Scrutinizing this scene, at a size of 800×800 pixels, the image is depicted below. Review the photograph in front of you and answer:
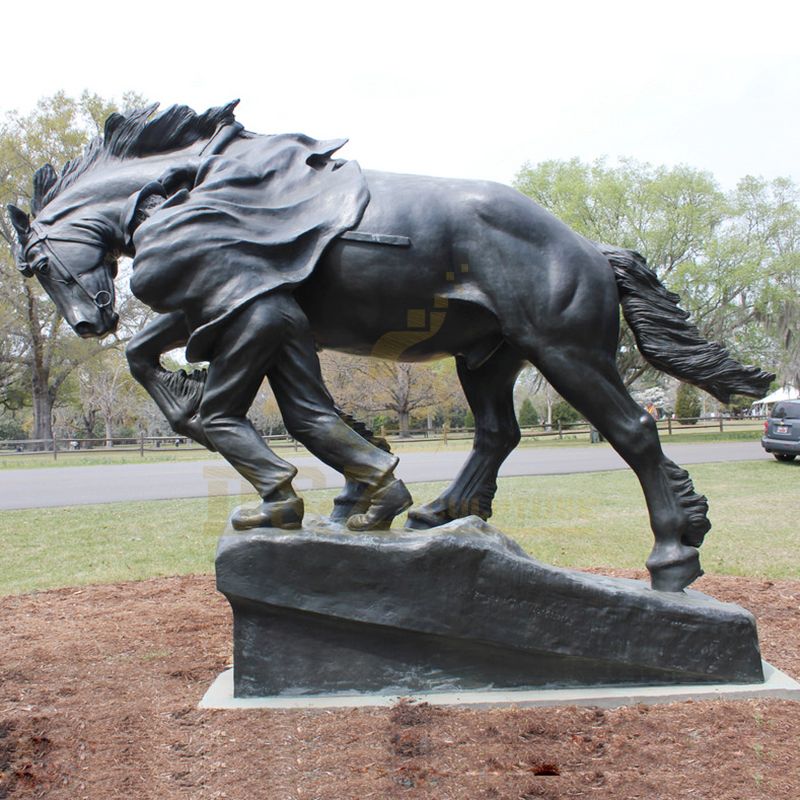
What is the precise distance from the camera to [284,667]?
125 inches

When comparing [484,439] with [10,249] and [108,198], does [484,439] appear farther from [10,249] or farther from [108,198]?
[10,249]

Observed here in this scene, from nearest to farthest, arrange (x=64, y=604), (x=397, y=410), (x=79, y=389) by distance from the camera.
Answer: (x=64, y=604), (x=397, y=410), (x=79, y=389)

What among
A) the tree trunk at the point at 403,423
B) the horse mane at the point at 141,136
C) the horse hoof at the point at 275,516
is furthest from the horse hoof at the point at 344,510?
the tree trunk at the point at 403,423

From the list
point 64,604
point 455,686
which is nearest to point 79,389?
point 64,604

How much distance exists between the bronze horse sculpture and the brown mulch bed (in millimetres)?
774

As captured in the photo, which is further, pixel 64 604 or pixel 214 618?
pixel 64 604

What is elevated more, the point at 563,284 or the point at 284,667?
the point at 563,284

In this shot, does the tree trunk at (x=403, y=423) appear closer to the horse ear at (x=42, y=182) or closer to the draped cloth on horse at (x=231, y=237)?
the horse ear at (x=42, y=182)

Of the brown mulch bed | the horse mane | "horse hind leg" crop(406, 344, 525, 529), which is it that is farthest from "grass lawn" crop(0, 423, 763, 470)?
the brown mulch bed

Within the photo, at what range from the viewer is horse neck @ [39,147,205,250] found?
3.49 metres

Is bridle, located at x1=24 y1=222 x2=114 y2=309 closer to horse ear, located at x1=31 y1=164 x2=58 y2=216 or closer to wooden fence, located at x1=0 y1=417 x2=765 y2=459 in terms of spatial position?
horse ear, located at x1=31 y1=164 x2=58 y2=216

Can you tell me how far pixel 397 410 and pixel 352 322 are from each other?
31910mm

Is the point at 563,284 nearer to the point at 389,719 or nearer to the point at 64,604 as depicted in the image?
the point at 389,719

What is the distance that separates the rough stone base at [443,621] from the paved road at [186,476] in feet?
28.6
